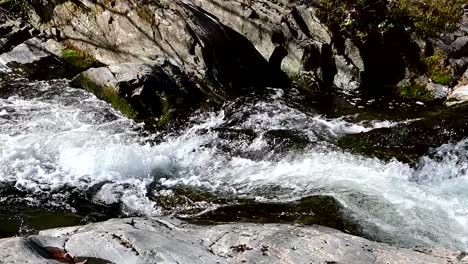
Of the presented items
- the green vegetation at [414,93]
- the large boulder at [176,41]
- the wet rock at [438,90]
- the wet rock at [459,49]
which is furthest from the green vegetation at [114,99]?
the wet rock at [459,49]

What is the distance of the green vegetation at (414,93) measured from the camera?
11.4m

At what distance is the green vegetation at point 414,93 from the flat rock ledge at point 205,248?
7364mm

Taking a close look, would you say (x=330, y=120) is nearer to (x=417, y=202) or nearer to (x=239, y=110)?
(x=239, y=110)

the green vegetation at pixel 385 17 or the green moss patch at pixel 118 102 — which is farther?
the green vegetation at pixel 385 17

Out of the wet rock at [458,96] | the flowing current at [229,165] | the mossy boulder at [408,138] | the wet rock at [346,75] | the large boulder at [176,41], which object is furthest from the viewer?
the wet rock at [346,75]

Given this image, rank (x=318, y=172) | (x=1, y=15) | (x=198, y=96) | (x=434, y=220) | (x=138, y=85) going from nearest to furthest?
(x=434, y=220) → (x=318, y=172) → (x=138, y=85) → (x=198, y=96) → (x=1, y=15)

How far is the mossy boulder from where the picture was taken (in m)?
8.66

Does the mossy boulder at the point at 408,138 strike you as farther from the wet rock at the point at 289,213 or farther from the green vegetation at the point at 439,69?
the green vegetation at the point at 439,69

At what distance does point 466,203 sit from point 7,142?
778 cm

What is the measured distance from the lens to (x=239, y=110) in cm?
1038

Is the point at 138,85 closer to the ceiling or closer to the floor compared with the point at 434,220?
closer to the ceiling

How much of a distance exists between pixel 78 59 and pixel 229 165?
594 centimetres

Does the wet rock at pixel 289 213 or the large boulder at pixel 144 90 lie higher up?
the large boulder at pixel 144 90

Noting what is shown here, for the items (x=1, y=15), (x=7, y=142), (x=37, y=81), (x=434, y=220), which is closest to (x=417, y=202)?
(x=434, y=220)
